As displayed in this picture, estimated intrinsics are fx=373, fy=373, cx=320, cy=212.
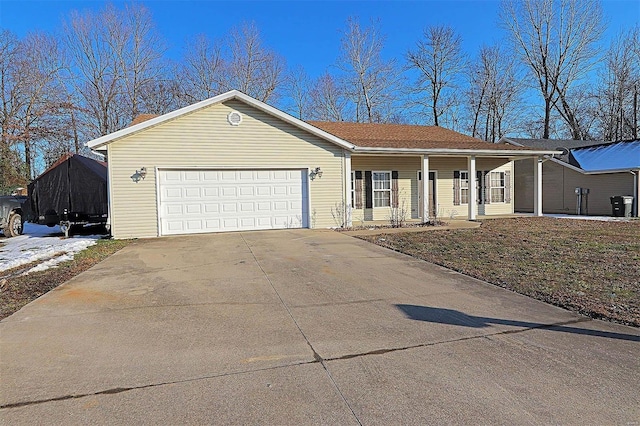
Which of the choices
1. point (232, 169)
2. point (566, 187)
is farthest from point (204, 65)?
point (566, 187)

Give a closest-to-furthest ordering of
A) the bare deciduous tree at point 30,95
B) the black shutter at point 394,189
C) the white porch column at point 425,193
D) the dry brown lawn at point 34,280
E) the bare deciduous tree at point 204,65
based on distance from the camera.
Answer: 1. the dry brown lawn at point 34,280
2. the white porch column at point 425,193
3. the black shutter at point 394,189
4. the bare deciduous tree at point 30,95
5. the bare deciduous tree at point 204,65

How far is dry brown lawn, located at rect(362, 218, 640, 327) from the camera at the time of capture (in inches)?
187

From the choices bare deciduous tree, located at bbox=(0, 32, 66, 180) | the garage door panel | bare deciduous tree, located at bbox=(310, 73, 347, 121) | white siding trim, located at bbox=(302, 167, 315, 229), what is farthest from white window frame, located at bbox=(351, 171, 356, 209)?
bare deciduous tree, located at bbox=(0, 32, 66, 180)

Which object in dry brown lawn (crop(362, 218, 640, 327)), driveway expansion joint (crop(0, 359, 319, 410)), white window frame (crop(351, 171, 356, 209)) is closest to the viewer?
driveway expansion joint (crop(0, 359, 319, 410))

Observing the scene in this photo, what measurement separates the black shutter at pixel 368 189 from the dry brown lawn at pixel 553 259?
398 centimetres

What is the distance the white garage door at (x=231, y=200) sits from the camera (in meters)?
11.4

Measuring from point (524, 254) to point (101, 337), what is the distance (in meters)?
7.61

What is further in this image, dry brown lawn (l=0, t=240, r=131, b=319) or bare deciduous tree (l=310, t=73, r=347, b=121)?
bare deciduous tree (l=310, t=73, r=347, b=121)

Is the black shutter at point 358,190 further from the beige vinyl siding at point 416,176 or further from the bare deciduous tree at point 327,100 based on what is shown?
the bare deciduous tree at point 327,100

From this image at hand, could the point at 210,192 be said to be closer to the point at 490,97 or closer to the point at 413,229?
the point at 413,229

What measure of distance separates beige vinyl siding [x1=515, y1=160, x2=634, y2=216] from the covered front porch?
4234mm

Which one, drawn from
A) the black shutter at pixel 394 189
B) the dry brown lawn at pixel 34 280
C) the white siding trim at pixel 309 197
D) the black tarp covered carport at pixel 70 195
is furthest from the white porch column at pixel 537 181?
the black tarp covered carport at pixel 70 195

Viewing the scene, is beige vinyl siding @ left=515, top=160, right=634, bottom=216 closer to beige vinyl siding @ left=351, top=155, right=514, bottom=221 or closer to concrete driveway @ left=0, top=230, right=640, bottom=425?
beige vinyl siding @ left=351, top=155, right=514, bottom=221

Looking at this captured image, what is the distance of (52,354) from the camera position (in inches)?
131
